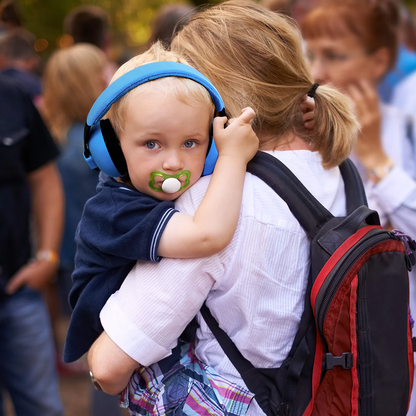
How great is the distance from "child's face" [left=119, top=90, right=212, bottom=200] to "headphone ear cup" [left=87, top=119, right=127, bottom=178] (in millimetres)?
28

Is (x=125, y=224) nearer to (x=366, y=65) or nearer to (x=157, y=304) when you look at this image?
Answer: (x=157, y=304)

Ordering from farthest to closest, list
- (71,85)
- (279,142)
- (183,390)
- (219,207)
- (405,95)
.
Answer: (71,85)
(405,95)
(279,142)
(183,390)
(219,207)

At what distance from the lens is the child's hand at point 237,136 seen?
1431 mm

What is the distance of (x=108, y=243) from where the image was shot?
1.40 metres

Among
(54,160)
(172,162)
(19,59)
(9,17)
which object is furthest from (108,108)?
(19,59)

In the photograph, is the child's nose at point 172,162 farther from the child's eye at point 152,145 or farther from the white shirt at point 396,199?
the white shirt at point 396,199

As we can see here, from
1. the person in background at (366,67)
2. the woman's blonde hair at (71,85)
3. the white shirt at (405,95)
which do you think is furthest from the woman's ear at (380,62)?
the woman's blonde hair at (71,85)

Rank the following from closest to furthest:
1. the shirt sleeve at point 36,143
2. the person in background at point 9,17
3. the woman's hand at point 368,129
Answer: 1. the woman's hand at point 368,129
2. the shirt sleeve at point 36,143
3. the person in background at point 9,17

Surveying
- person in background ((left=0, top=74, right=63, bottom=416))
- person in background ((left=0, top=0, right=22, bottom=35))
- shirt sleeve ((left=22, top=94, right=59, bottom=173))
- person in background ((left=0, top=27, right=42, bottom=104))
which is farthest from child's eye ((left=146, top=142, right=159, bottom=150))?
person in background ((left=0, top=0, right=22, bottom=35))

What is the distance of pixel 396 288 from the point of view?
4.83 feet

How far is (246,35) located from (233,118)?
252 mm

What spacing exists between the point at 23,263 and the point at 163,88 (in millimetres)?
1860

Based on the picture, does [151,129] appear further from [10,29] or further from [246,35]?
[10,29]

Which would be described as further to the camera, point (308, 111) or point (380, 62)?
point (380, 62)
